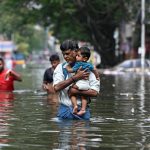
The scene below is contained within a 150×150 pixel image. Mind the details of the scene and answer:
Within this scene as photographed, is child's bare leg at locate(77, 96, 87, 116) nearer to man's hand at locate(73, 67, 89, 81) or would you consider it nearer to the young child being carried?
the young child being carried

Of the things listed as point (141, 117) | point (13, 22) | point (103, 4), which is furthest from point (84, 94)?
point (13, 22)

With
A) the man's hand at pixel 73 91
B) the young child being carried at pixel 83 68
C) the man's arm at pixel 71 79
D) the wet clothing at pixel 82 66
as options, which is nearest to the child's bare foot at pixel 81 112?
the young child being carried at pixel 83 68

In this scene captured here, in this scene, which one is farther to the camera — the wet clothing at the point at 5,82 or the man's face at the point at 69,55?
the wet clothing at the point at 5,82

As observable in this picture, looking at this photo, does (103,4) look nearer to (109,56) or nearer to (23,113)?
(109,56)

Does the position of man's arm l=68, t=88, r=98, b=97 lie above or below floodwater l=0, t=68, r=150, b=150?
above

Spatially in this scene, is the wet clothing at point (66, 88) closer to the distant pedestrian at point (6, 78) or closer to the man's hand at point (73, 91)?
the man's hand at point (73, 91)

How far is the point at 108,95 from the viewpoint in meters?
24.0

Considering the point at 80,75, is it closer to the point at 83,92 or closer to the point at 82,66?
the point at 82,66

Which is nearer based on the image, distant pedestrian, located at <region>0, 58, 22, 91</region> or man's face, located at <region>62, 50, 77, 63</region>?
man's face, located at <region>62, 50, 77, 63</region>

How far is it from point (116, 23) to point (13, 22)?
75.3 feet

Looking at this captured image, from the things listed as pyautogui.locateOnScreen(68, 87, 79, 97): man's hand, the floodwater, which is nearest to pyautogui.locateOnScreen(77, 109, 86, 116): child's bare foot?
the floodwater

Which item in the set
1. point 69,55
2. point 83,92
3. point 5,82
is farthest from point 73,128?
point 5,82

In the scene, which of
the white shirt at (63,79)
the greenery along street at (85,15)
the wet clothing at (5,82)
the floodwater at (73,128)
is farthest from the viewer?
the greenery along street at (85,15)

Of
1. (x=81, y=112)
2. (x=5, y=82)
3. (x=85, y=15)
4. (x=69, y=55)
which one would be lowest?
(x=81, y=112)
